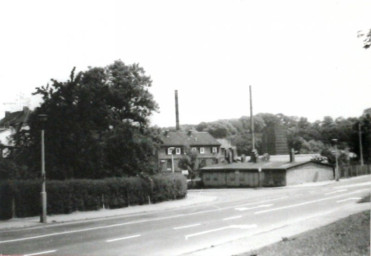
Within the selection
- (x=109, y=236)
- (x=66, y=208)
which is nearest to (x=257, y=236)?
(x=109, y=236)

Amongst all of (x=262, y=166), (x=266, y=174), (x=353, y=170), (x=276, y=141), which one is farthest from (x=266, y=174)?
(x=276, y=141)

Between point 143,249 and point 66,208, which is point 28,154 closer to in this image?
point 66,208

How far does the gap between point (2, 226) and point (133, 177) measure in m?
12.3

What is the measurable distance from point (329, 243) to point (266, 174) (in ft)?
145

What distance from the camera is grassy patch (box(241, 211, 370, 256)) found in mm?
9938

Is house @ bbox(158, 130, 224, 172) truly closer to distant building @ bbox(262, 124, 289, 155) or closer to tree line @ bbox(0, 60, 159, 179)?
distant building @ bbox(262, 124, 289, 155)

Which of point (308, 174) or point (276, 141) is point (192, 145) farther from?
point (308, 174)

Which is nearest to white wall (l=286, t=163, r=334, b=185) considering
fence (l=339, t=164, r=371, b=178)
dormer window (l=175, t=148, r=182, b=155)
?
fence (l=339, t=164, r=371, b=178)

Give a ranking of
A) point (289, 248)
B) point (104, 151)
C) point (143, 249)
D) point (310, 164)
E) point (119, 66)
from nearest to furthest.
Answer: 1. point (289, 248)
2. point (143, 249)
3. point (104, 151)
4. point (119, 66)
5. point (310, 164)

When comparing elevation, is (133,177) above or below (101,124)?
below

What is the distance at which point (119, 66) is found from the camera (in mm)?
43719

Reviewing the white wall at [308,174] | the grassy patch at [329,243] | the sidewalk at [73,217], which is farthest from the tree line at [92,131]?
the white wall at [308,174]

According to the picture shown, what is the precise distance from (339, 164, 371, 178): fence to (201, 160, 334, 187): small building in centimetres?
269

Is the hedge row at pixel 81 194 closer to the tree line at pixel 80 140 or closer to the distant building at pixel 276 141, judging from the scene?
the tree line at pixel 80 140
